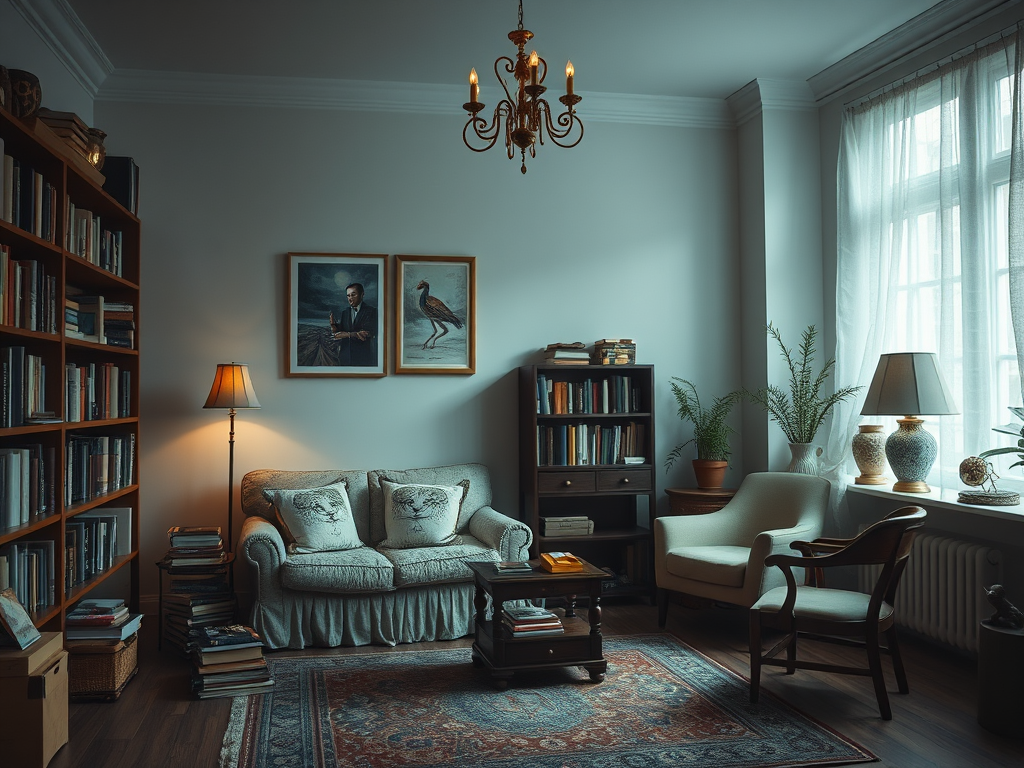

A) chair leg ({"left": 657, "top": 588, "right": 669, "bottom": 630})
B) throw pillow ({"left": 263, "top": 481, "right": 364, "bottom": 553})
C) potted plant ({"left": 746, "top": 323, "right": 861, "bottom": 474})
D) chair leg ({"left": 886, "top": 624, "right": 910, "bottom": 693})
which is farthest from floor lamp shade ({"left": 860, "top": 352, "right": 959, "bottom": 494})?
throw pillow ({"left": 263, "top": 481, "right": 364, "bottom": 553})

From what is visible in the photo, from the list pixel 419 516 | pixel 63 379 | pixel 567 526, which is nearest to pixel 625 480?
pixel 567 526

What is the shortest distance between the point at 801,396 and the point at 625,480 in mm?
1186

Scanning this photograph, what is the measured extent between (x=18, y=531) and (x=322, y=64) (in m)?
3.22

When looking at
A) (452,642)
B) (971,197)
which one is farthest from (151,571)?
(971,197)

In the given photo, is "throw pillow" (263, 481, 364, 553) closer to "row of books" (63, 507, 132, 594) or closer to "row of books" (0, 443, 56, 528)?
"row of books" (63, 507, 132, 594)

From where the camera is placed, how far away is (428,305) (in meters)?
5.39

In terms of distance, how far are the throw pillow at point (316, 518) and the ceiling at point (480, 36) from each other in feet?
8.16

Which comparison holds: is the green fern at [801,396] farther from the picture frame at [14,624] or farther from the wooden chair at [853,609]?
the picture frame at [14,624]

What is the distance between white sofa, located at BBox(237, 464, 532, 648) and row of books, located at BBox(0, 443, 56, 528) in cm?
109

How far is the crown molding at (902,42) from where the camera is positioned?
4188 mm

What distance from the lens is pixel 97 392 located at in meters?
4.06

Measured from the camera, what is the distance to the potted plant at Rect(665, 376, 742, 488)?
212 inches

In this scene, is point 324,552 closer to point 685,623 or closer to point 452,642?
point 452,642

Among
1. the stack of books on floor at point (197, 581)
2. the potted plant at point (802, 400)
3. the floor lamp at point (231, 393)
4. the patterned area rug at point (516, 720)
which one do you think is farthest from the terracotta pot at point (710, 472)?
the stack of books on floor at point (197, 581)
